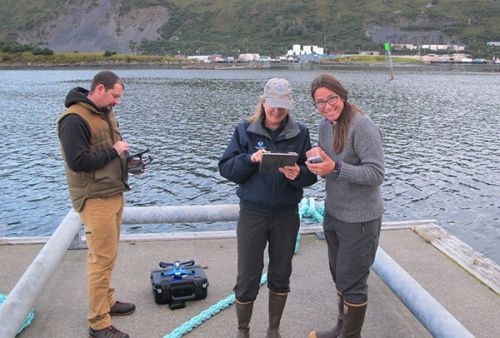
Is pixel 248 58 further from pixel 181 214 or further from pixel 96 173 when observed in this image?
pixel 96 173

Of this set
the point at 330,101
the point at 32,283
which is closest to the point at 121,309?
the point at 32,283

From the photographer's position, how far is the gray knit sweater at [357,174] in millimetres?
3613

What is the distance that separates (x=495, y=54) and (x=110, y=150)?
192791mm

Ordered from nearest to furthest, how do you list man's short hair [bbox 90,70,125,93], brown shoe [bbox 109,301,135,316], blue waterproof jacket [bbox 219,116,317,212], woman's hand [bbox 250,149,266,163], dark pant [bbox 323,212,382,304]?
woman's hand [bbox 250,149,266,163] → dark pant [bbox 323,212,382,304] → blue waterproof jacket [bbox 219,116,317,212] → man's short hair [bbox 90,70,125,93] → brown shoe [bbox 109,301,135,316]

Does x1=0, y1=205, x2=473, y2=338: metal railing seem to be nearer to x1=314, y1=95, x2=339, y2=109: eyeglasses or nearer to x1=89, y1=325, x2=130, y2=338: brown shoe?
x1=89, y1=325, x2=130, y2=338: brown shoe

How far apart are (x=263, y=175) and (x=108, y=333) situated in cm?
198

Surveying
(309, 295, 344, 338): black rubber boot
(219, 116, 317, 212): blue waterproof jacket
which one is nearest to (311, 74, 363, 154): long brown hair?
(219, 116, 317, 212): blue waterproof jacket

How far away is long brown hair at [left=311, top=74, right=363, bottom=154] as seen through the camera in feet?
12.1

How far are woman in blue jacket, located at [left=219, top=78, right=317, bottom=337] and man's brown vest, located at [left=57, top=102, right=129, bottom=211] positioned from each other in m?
0.99

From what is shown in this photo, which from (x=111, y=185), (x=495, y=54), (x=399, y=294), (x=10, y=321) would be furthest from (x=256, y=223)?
(x=495, y=54)

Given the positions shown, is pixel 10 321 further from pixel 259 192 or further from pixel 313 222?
pixel 313 222

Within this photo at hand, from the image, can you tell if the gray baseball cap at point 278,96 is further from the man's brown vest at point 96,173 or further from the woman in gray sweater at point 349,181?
the man's brown vest at point 96,173

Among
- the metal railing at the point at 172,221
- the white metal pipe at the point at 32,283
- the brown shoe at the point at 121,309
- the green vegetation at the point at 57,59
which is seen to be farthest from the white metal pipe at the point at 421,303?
the green vegetation at the point at 57,59

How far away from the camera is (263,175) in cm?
395
